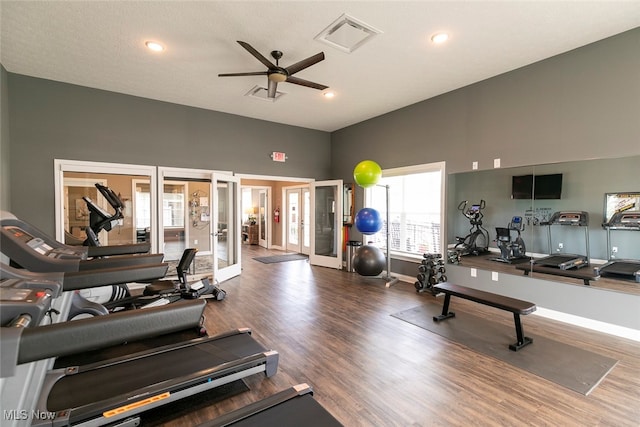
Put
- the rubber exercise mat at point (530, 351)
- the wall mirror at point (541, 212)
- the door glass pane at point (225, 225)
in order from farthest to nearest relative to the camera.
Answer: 1. the door glass pane at point (225, 225)
2. the wall mirror at point (541, 212)
3. the rubber exercise mat at point (530, 351)

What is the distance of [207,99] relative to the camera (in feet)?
17.2

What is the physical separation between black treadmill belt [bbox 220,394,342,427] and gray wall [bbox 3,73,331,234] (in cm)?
469

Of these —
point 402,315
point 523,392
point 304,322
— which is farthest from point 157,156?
point 523,392

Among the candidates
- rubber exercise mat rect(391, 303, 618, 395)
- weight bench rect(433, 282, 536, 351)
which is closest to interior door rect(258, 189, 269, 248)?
rubber exercise mat rect(391, 303, 618, 395)

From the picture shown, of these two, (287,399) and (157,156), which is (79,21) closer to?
(157,156)

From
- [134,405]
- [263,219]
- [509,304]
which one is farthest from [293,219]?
[134,405]

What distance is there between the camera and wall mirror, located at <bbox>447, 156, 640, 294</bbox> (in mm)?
3371

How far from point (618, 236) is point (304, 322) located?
3815 mm

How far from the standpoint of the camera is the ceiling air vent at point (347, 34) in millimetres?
3020

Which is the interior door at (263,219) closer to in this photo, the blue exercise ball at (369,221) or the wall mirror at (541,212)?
the blue exercise ball at (369,221)

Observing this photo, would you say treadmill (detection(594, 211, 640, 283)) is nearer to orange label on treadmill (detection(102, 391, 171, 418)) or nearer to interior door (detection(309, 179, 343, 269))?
interior door (detection(309, 179, 343, 269))

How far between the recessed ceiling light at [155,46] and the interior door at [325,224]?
418 centimetres

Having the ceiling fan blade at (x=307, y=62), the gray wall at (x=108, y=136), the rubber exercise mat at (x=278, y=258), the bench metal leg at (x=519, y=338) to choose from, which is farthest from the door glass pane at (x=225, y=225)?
the bench metal leg at (x=519, y=338)

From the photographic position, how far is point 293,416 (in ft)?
5.69
